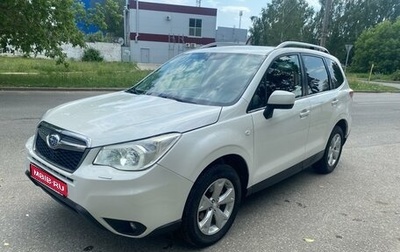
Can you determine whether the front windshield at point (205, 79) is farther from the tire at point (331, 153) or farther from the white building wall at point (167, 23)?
the white building wall at point (167, 23)

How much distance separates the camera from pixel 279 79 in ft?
12.4

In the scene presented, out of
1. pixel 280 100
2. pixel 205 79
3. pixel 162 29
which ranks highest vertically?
pixel 162 29

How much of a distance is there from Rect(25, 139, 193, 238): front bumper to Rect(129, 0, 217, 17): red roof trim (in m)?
41.0

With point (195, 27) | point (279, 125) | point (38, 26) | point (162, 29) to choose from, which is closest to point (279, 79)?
point (279, 125)

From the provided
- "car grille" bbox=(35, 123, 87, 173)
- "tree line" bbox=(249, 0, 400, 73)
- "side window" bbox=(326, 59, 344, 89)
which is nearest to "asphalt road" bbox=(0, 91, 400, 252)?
"car grille" bbox=(35, 123, 87, 173)

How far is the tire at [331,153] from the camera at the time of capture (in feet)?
16.2

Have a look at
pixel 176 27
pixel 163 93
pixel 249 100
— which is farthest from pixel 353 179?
pixel 176 27

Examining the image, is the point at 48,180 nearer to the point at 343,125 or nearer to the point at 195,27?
the point at 343,125

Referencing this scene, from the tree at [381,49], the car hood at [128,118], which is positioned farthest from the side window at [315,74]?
the tree at [381,49]

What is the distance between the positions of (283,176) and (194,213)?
1.51m

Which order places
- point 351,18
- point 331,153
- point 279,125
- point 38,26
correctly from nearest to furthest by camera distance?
point 279,125, point 331,153, point 38,26, point 351,18

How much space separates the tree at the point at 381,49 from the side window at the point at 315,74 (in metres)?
46.2

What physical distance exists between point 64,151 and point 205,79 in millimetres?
1624

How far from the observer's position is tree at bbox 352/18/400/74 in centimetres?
4481
